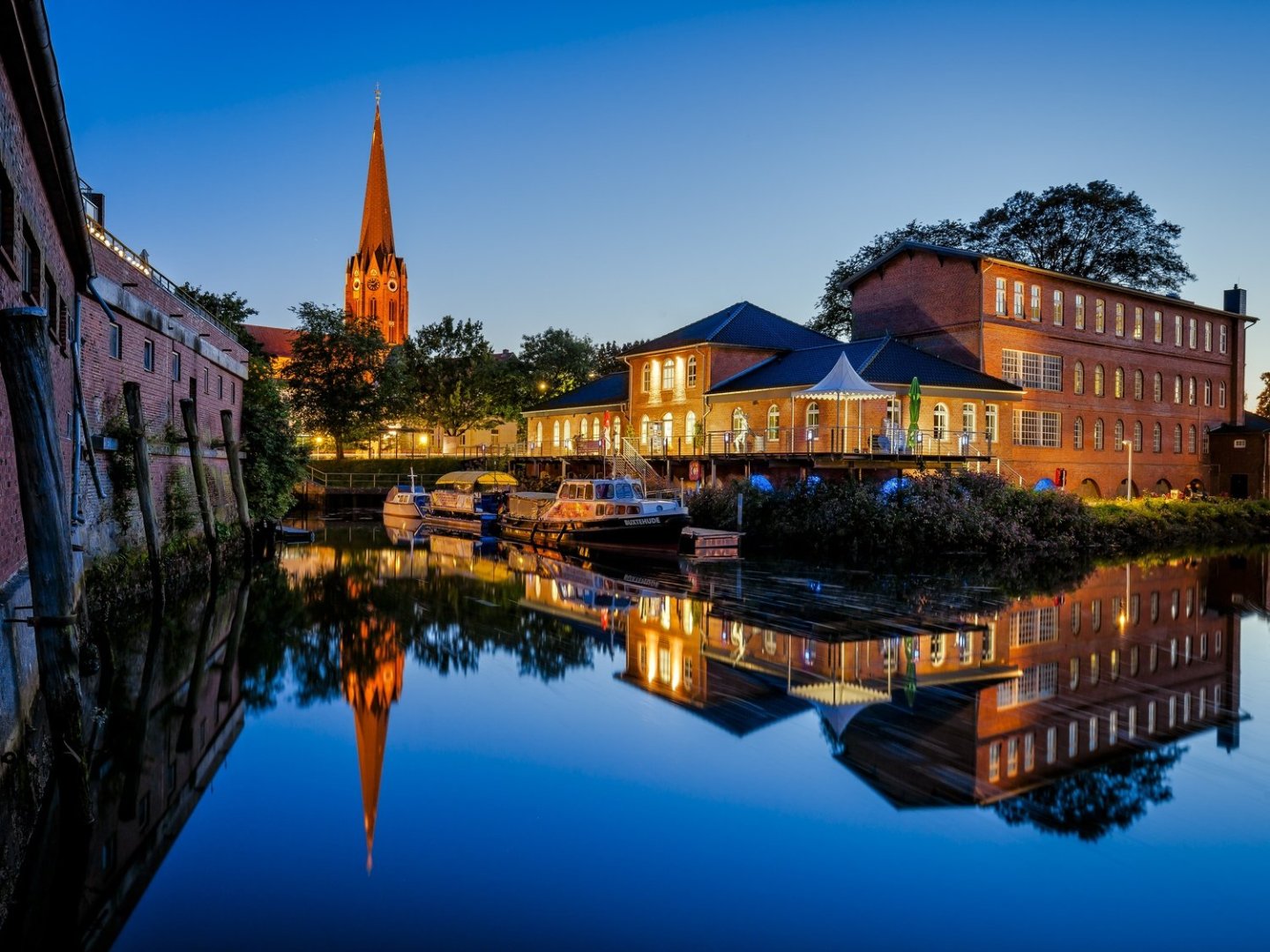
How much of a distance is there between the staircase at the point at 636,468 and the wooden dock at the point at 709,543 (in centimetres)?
796

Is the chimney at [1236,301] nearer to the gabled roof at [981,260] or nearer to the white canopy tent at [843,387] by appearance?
the gabled roof at [981,260]

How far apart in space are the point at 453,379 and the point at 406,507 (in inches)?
824

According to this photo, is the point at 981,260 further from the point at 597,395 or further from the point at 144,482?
the point at 144,482

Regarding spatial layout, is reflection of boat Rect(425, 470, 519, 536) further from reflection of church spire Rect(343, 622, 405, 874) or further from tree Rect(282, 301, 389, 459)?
reflection of church spire Rect(343, 622, 405, 874)

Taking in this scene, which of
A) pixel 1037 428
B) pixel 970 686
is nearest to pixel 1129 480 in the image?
pixel 1037 428

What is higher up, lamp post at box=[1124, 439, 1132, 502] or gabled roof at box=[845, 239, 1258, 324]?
gabled roof at box=[845, 239, 1258, 324]

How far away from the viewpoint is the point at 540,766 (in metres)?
9.27

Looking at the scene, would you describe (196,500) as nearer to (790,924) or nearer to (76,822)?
(76,822)

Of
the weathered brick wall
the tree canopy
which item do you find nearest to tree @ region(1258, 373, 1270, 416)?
the tree canopy

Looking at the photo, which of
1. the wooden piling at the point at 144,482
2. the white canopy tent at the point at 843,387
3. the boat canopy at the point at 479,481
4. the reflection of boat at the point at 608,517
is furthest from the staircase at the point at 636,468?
the wooden piling at the point at 144,482

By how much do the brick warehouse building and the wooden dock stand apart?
14.7 metres

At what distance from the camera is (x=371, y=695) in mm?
12227

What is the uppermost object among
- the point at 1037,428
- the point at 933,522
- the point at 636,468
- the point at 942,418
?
the point at 942,418

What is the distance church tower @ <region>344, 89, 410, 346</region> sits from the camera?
10488cm
